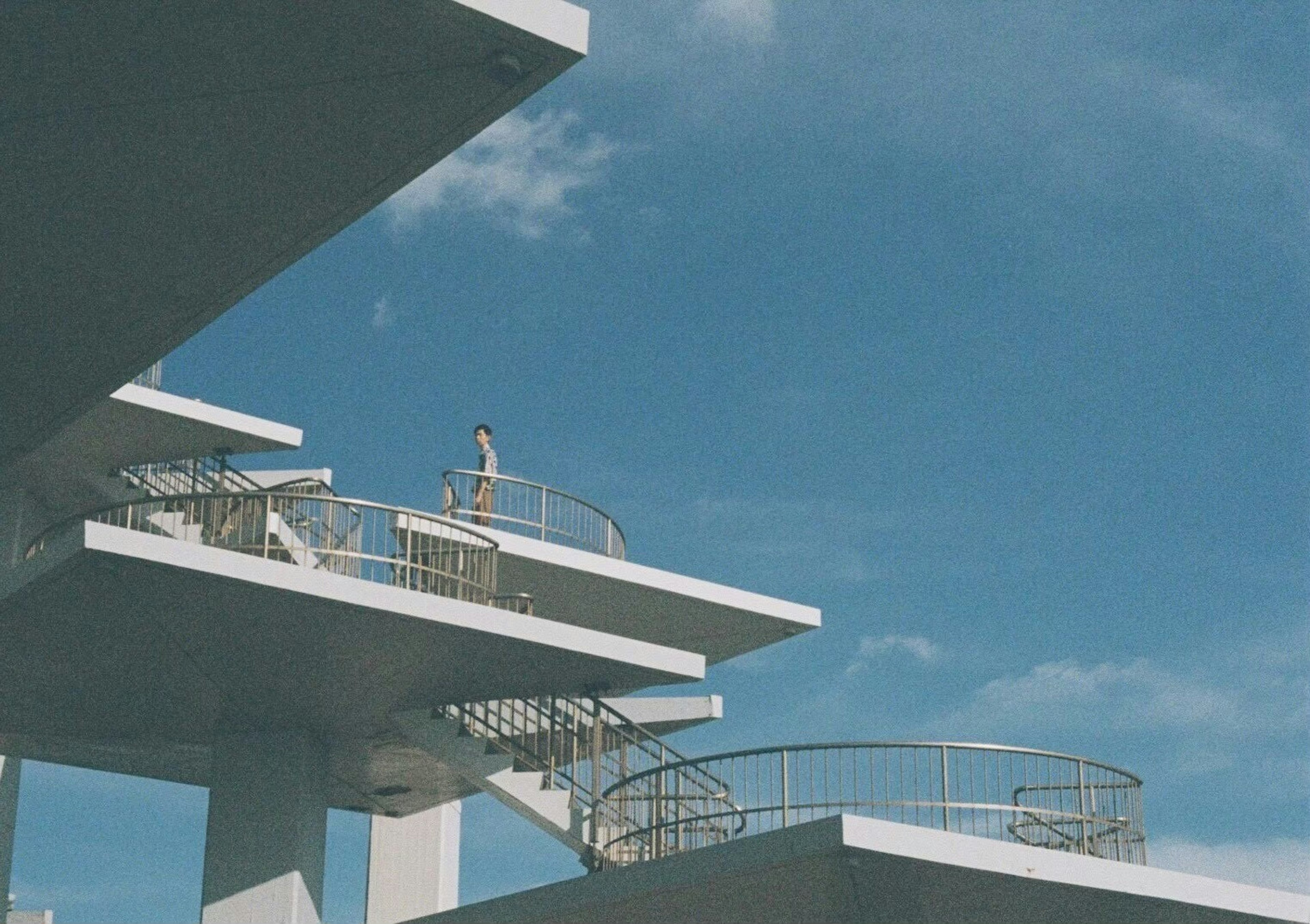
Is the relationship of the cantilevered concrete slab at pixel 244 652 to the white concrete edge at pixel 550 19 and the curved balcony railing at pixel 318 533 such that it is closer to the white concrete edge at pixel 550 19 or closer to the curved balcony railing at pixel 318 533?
the curved balcony railing at pixel 318 533

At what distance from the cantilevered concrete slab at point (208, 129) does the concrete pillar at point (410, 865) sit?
46.6 feet

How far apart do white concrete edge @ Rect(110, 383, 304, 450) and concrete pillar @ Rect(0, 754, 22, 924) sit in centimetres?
686

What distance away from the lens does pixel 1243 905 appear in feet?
77.7

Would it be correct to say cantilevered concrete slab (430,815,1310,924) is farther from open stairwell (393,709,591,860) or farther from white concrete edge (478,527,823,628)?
white concrete edge (478,527,823,628)

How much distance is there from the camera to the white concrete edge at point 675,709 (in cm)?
3075

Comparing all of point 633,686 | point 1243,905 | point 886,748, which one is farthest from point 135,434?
point 1243,905

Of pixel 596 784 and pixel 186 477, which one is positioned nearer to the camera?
pixel 596 784

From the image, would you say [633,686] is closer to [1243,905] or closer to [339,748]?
[339,748]

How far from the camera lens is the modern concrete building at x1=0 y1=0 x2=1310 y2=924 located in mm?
16844

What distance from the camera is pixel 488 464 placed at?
2945 centimetres

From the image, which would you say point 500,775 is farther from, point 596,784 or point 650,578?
point 650,578

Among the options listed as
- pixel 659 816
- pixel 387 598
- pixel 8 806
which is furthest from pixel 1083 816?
pixel 8 806

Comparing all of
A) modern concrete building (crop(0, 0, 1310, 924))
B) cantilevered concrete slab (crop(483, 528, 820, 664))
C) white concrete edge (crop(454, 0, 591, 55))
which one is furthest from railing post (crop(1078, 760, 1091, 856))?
white concrete edge (crop(454, 0, 591, 55))

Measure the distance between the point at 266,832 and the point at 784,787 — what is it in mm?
7634
